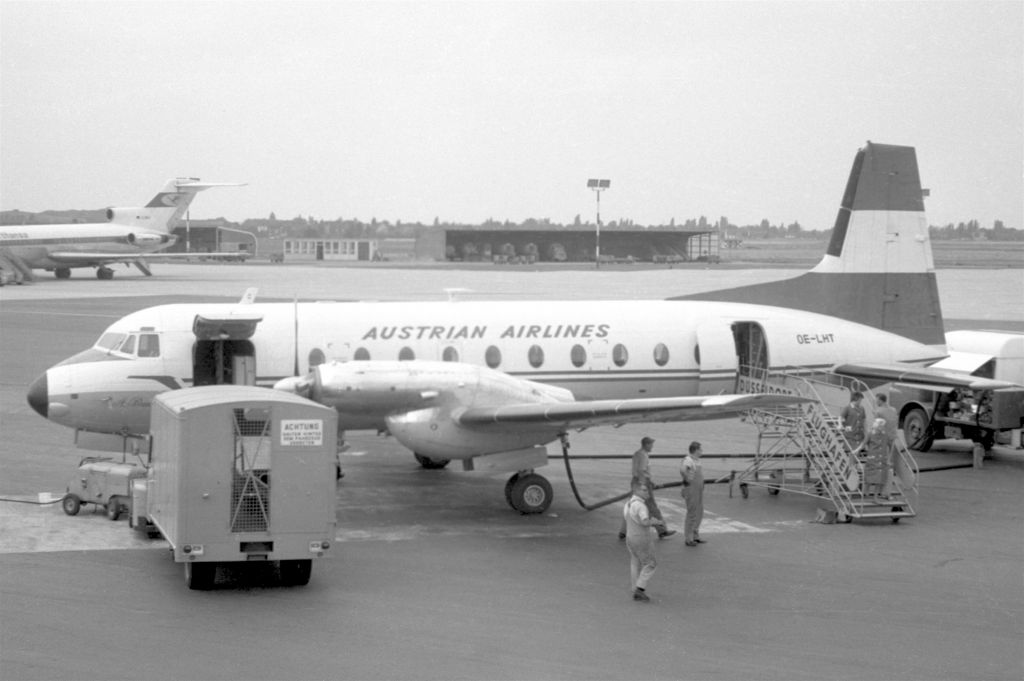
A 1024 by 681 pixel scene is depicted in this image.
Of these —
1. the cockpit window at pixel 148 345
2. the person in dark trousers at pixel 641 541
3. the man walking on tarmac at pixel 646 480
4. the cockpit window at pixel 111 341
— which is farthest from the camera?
the cockpit window at pixel 111 341

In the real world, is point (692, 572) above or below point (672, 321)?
below

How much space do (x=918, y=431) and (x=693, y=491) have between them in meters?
10.8

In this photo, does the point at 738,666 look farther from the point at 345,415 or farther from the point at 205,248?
the point at 205,248

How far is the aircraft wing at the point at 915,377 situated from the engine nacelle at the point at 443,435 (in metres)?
7.40

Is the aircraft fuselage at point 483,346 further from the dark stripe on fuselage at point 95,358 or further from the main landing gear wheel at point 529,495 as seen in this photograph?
the main landing gear wheel at point 529,495

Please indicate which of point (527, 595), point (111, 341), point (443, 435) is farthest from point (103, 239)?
point (527, 595)

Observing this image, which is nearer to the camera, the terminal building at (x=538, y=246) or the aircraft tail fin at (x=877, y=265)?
the aircraft tail fin at (x=877, y=265)

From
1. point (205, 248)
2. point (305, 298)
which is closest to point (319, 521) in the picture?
point (305, 298)

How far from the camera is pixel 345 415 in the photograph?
17.0 m

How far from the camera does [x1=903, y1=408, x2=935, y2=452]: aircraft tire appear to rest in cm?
2430

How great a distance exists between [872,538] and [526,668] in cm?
794

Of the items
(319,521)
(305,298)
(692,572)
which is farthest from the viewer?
(305,298)

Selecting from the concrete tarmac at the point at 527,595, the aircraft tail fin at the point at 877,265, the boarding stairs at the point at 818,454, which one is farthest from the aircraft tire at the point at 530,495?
the aircraft tail fin at the point at 877,265

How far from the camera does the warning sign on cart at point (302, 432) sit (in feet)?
43.9
